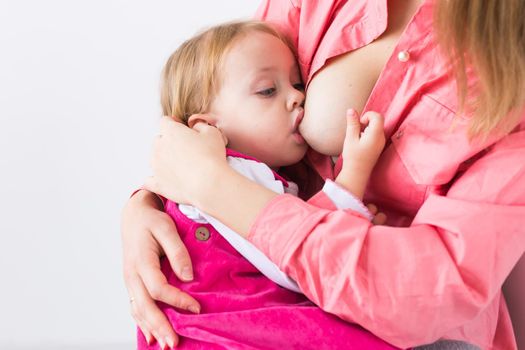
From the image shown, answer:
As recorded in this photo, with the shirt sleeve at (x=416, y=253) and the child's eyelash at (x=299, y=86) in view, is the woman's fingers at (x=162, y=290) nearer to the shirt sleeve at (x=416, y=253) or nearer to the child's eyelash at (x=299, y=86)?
the shirt sleeve at (x=416, y=253)

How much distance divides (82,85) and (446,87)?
4.21ft

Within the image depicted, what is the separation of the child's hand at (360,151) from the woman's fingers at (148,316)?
36 cm

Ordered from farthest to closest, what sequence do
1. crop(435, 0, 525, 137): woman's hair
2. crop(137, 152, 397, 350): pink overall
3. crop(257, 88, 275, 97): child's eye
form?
1. crop(257, 88, 275, 97): child's eye
2. crop(137, 152, 397, 350): pink overall
3. crop(435, 0, 525, 137): woman's hair

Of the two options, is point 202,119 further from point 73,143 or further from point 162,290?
point 73,143

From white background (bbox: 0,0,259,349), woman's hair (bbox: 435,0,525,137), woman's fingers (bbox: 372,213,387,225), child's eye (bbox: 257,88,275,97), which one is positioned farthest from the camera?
white background (bbox: 0,0,259,349)

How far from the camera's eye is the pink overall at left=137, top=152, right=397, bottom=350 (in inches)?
43.5

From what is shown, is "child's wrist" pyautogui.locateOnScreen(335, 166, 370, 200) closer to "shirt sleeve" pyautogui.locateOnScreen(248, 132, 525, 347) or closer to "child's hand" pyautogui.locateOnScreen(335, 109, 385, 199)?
"child's hand" pyautogui.locateOnScreen(335, 109, 385, 199)

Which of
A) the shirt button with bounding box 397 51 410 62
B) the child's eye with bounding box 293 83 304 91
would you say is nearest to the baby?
the child's eye with bounding box 293 83 304 91

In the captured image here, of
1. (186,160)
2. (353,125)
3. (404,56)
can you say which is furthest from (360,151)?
(186,160)

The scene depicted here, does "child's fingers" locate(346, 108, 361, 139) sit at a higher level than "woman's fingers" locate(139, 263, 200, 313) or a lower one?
higher

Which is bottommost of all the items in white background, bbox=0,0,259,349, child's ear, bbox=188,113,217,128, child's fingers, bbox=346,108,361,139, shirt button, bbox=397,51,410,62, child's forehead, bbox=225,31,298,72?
white background, bbox=0,0,259,349

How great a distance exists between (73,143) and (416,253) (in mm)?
1367

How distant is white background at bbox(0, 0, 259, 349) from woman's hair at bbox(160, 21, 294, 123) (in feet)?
2.04

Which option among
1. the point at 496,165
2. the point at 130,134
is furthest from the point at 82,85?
the point at 496,165
